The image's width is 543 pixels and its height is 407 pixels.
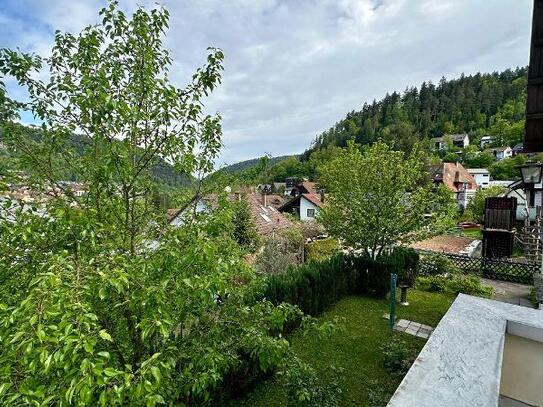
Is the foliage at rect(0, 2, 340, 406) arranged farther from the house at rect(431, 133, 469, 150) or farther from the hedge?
the house at rect(431, 133, 469, 150)

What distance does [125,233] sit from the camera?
9.33ft

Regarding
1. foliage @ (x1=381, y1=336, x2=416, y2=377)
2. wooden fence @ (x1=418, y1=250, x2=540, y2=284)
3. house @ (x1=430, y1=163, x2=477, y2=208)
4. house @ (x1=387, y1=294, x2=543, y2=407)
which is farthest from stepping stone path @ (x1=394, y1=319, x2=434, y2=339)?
house @ (x1=430, y1=163, x2=477, y2=208)

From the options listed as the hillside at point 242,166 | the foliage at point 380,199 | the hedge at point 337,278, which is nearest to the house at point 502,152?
the hedge at point 337,278

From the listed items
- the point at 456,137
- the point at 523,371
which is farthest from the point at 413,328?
the point at 456,137

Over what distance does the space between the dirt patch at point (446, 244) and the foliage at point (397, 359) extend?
1613 centimetres

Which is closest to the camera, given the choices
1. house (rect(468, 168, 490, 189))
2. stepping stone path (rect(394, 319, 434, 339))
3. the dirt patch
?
stepping stone path (rect(394, 319, 434, 339))

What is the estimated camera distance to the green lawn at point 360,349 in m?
5.45

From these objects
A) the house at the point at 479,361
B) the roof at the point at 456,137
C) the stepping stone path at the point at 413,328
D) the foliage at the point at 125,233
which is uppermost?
the roof at the point at 456,137

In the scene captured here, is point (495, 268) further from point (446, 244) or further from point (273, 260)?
point (273, 260)

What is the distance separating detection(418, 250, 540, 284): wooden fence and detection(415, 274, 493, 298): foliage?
1633mm

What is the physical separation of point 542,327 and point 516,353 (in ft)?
1.07

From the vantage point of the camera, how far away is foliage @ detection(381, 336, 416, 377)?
6043 mm

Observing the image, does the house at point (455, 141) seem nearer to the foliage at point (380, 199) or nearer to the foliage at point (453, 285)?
the foliage at point (453, 285)

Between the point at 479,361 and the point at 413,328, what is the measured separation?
23.3 ft
